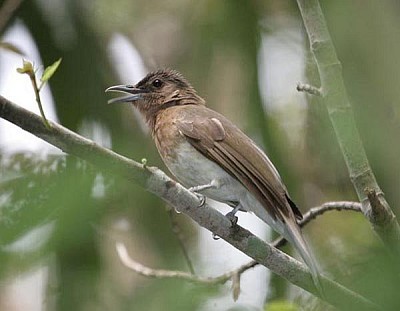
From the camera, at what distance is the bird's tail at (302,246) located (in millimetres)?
2164

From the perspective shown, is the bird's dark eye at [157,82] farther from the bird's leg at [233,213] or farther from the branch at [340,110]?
the branch at [340,110]

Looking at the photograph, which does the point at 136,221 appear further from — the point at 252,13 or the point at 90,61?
the point at 252,13

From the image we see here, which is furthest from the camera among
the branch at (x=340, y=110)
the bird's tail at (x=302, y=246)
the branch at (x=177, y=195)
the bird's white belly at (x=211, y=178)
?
the bird's white belly at (x=211, y=178)

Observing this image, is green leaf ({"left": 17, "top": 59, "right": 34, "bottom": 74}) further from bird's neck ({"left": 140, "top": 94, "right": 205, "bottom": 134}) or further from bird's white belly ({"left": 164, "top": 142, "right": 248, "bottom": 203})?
bird's neck ({"left": 140, "top": 94, "right": 205, "bottom": 134})

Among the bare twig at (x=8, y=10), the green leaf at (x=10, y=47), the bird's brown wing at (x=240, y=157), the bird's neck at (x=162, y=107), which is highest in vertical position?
the green leaf at (x=10, y=47)

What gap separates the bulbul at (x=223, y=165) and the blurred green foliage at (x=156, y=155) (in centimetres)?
14

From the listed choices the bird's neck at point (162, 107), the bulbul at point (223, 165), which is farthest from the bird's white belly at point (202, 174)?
the bird's neck at point (162, 107)

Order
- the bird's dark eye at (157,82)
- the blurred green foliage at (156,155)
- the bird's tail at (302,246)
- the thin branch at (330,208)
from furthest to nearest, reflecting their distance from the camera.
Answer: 1. the bird's dark eye at (157,82)
2. the thin branch at (330,208)
3. the bird's tail at (302,246)
4. the blurred green foliage at (156,155)

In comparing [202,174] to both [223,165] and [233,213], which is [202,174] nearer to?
[223,165]

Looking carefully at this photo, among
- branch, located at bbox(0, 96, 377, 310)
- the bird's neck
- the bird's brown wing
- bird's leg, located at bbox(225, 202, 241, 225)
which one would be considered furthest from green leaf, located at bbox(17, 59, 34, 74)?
the bird's neck

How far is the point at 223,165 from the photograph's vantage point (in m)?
3.13

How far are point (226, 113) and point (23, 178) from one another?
4.13m

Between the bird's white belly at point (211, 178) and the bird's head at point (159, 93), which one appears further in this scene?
the bird's head at point (159, 93)

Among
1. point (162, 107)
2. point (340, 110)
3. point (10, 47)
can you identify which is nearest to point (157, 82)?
point (162, 107)
